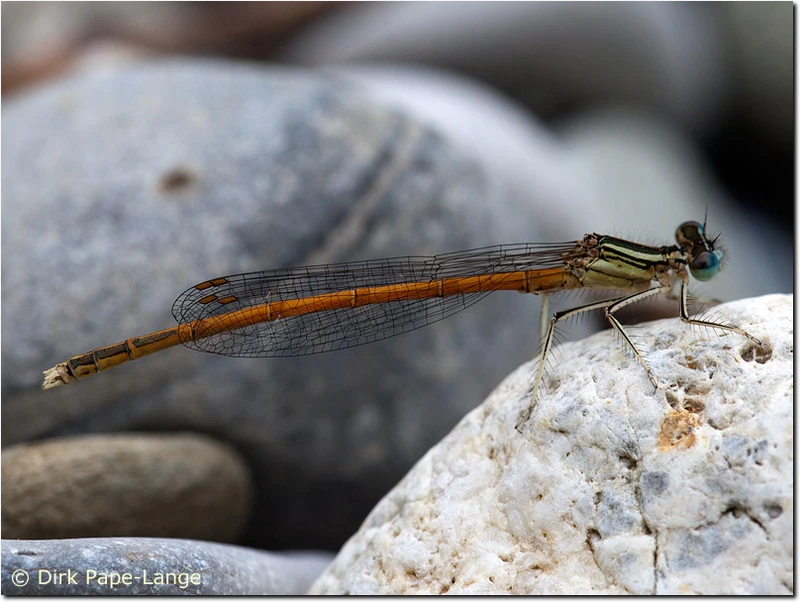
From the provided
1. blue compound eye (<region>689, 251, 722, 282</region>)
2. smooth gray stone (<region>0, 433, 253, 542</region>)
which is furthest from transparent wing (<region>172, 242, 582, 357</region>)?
smooth gray stone (<region>0, 433, 253, 542</region>)

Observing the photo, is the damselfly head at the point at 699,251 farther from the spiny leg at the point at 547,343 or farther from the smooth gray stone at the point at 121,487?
the smooth gray stone at the point at 121,487

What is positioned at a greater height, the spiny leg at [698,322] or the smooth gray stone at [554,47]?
the smooth gray stone at [554,47]

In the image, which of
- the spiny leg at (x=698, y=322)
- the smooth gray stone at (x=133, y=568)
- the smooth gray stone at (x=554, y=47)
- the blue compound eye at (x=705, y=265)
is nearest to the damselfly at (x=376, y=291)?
the blue compound eye at (x=705, y=265)

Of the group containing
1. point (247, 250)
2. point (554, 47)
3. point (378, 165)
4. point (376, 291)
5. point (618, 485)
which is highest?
point (554, 47)

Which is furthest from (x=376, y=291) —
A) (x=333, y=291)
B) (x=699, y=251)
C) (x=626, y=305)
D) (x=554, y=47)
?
(x=554, y=47)

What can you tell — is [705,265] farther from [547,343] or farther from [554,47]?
[554,47]

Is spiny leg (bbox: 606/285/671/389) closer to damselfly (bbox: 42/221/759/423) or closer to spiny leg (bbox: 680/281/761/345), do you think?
damselfly (bbox: 42/221/759/423)
